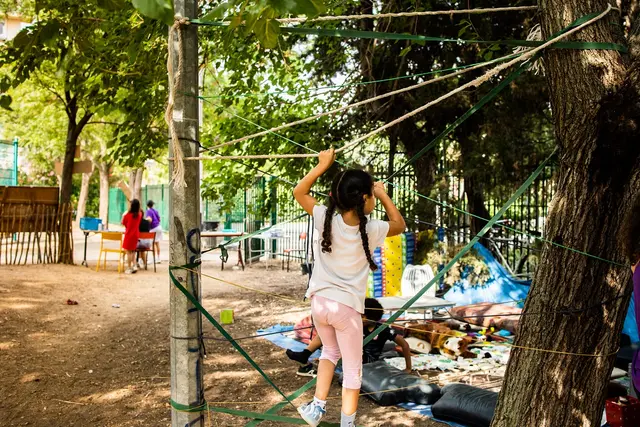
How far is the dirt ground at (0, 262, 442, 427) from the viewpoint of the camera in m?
5.41

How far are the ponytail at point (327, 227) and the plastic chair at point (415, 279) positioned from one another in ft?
23.2

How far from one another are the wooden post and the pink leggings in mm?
739

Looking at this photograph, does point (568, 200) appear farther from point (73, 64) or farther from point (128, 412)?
point (73, 64)

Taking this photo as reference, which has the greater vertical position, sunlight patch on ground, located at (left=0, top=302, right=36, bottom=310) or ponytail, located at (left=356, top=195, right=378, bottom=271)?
ponytail, located at (left=356, top=195, right=378, bottom=271)

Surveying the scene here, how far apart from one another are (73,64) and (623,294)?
711 cm

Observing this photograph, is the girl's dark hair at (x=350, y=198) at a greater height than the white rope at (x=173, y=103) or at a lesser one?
lesser

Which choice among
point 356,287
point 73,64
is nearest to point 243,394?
point 356,287

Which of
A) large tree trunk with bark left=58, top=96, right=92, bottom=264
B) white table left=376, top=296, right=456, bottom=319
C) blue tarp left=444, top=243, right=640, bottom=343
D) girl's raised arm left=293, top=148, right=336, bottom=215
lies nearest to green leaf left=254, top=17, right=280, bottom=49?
girl's raised arm left=293, top=148, right=336, bottom=215

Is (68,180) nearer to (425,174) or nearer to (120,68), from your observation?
(120,68)

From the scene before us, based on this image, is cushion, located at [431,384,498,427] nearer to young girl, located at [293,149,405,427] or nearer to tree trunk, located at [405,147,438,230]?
young girl, located at [293,149,405,427]

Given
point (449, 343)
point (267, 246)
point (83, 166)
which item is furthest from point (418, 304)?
point (267, 246)

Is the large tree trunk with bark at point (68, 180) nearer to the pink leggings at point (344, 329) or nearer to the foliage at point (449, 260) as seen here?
the foliage at point (449, 260)

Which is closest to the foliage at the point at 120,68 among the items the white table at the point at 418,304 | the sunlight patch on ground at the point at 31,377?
the sunlight patch on ground at the point at 31,377

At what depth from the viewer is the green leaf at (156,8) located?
2.02 m
